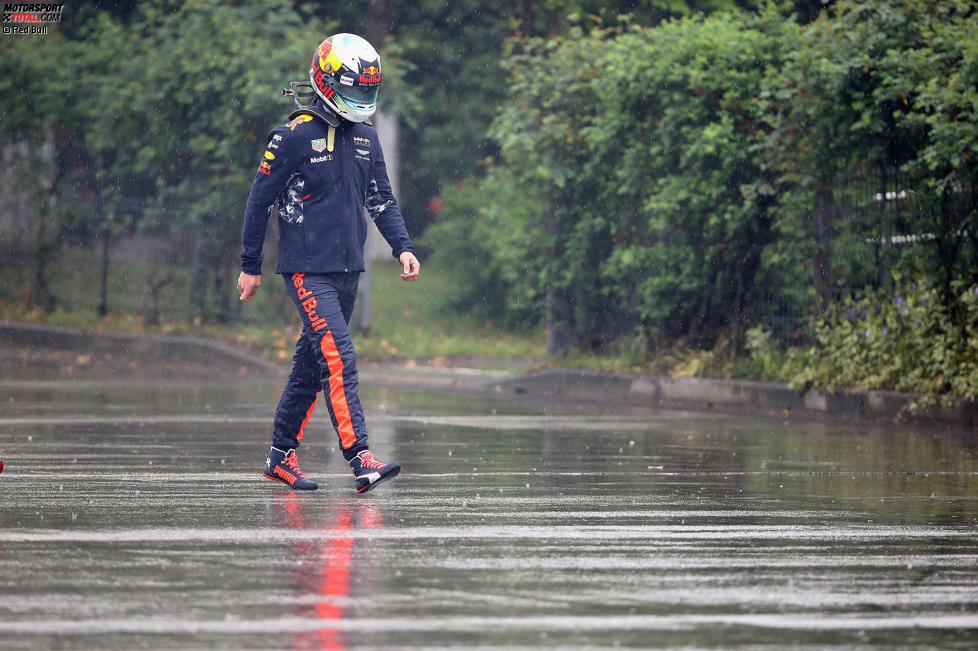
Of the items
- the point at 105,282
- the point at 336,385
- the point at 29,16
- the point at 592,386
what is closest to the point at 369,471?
the point at 336,385

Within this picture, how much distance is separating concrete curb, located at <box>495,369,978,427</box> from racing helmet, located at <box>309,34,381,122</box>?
607cm

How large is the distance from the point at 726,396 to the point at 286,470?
719 cm

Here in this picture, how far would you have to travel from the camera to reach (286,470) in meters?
8.99

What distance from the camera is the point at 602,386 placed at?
55.8 ft

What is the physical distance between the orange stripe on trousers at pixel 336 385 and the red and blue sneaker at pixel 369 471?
163 mm

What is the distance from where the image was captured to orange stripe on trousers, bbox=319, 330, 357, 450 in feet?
28.7

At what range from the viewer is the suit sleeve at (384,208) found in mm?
9266

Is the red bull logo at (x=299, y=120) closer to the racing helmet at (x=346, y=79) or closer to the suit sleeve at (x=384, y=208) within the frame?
the racing helmet at (x=346, y=79)

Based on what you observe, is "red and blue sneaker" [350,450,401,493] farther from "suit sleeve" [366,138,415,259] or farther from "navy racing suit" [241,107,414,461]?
"suit sleeve" [366,138,415,259]

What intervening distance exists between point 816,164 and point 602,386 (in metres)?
3.40

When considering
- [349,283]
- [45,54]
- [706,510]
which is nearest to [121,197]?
[45,54]

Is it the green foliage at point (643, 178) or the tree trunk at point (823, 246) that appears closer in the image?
the tree trunk at point (823, 246)

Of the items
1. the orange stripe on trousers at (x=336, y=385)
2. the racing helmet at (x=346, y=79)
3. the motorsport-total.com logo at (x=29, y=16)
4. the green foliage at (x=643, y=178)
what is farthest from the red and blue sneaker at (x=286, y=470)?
the motorsport-total.com logo at (x=29, y=16)

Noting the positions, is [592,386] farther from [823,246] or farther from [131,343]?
[131,343]
